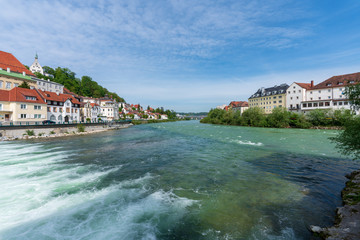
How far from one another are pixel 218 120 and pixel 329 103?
45188mm

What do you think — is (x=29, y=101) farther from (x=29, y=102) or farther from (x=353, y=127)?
(x=353, y=127)

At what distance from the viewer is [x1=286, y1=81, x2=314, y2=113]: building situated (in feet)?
207

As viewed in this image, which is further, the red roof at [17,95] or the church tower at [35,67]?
the church tower at [35,67]

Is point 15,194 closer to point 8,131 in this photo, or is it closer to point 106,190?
point 106,190

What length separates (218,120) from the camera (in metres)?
87.6

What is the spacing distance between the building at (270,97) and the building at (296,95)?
326cm

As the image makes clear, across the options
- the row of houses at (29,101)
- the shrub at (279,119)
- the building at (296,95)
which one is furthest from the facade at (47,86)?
the building at (296,95)

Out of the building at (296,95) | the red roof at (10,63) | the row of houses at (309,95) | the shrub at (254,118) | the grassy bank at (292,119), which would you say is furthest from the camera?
the building at (296,95)

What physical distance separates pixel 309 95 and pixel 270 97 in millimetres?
18813

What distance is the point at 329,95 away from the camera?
55219 mm

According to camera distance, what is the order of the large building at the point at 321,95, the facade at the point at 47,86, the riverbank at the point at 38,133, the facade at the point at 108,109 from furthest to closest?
the facade at the point at 108,109 < the facade at the point at 47,86 < the large building at the point at 321,95 < the riverbank at the point at 38,133

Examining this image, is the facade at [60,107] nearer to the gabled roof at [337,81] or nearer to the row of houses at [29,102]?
the row of houses at [29,102]

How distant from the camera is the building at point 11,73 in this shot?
1788 inches

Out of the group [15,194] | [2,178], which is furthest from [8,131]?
[15,194]
